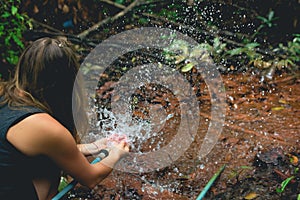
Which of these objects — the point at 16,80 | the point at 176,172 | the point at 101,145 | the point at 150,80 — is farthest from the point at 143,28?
the point at 16,80

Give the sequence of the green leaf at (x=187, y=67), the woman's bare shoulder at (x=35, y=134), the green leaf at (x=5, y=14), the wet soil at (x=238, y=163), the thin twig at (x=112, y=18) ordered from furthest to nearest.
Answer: the thin twig at (x=112, y=18) → the green leaf at (x=187, y=67) → the green leaf at (x=5, y=14) → the wet soil at (x=238, y=163) → the woman's bare shoulder at (x=35, y=134)

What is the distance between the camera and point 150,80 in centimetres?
421

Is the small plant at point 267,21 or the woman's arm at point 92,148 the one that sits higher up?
the small plant at point 267,21

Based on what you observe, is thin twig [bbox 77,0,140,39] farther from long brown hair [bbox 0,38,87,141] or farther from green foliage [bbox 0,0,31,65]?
long brown hair [bbox 0,38,87,141]

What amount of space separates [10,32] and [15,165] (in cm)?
249

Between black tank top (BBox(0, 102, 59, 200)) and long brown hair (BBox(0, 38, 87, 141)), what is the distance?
63 millimetres

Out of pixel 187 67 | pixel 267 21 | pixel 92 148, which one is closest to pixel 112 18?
pixel 187 67

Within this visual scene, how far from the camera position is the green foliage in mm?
3745

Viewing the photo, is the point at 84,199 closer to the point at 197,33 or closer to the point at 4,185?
the point at 4,185

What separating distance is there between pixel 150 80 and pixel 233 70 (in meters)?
0.89

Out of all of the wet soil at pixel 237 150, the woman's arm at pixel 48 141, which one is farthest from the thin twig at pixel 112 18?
the woman's arm at pixel 48 141

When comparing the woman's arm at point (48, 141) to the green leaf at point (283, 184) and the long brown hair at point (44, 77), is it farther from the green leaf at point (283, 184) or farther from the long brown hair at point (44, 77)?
the green leaf at point (283, 184)

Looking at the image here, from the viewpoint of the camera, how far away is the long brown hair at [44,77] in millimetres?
1586

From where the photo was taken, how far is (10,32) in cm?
379
